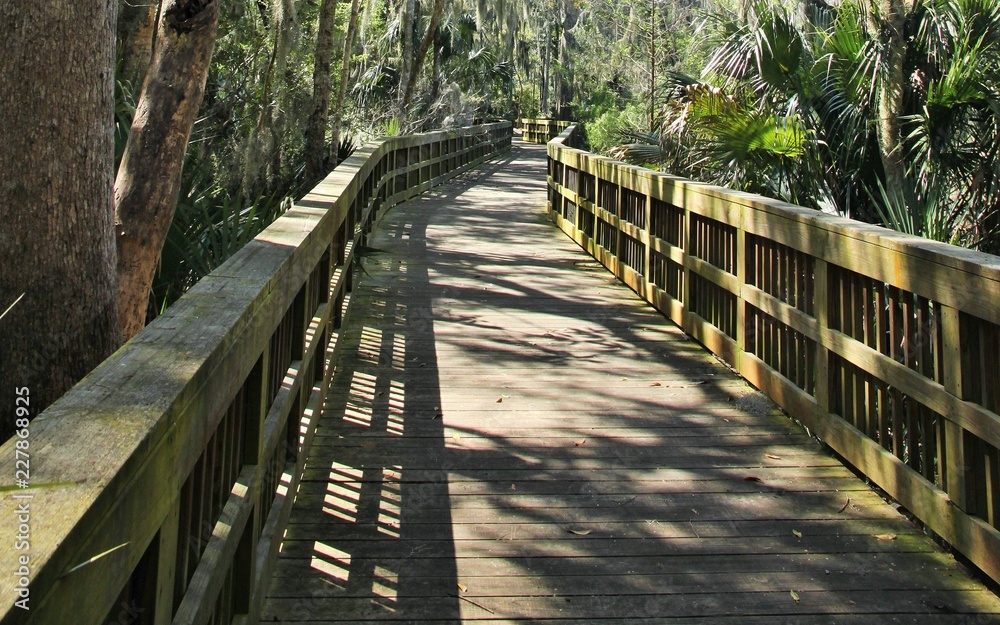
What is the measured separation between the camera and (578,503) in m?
4.08

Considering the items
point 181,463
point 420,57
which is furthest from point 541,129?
point 181,463

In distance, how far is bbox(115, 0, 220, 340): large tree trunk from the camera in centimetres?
→ 395

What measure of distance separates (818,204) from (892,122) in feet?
2.51

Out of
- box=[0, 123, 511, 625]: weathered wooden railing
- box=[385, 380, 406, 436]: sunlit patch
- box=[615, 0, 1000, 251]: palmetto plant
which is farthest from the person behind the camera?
box=[615, 0, 1000, 251]: palmetto plant

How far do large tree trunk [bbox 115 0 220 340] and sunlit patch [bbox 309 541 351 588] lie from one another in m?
1.20

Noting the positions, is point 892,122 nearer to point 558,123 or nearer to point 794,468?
point 794,468

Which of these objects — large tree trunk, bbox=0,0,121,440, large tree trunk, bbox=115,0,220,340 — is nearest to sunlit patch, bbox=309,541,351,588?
large tree trunk, bbox=0,0,121,440

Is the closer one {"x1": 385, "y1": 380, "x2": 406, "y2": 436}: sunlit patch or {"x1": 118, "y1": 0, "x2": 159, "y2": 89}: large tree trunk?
{"x1": 385, "y1": 380, "x2": 406, "y2": 436}: sunlit patch

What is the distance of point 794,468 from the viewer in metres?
4.46

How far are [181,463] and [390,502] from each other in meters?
2.27

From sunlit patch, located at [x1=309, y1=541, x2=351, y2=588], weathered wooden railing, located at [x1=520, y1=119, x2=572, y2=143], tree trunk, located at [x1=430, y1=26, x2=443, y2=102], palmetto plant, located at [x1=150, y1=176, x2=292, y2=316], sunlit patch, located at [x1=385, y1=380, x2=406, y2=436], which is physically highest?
tree trunk, located at [x1=430, y1=26, x2=443, y2=102]

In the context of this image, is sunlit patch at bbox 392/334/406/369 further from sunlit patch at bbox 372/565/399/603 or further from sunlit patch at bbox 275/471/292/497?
sunlit patch at bbox 372/565/399/603

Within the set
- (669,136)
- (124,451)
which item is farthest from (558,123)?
(124,451)

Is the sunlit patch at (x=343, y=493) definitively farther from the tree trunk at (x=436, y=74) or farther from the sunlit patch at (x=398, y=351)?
the tree trunk at (x=436, y=74)
